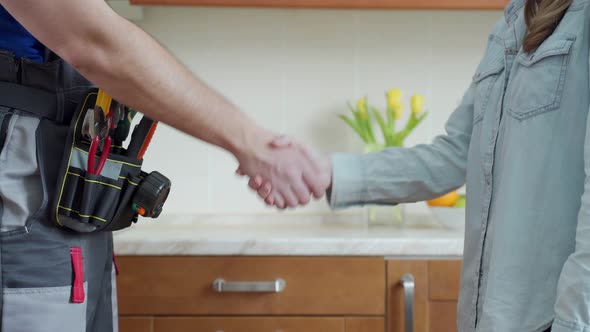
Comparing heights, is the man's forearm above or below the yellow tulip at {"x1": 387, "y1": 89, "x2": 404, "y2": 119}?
above

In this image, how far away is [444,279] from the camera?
176 cm

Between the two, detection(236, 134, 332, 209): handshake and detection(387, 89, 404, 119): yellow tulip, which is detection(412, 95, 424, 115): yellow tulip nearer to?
detection(387, 89, 404, 119): yellow tulip

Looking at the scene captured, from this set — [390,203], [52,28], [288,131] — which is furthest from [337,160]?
[288,131]

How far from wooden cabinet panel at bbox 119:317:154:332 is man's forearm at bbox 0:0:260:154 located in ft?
2.72

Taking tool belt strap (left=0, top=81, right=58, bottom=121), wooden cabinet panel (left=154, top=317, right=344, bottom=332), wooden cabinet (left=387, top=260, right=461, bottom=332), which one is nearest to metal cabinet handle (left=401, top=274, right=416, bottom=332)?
wooden cabinet (left=387, top=260, right=461, bottom=332)

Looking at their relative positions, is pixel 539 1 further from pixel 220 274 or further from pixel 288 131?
pixel 288 131

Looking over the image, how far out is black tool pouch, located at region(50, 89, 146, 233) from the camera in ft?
3.21

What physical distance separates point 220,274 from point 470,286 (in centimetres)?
84

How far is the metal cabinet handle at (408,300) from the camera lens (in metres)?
1.73

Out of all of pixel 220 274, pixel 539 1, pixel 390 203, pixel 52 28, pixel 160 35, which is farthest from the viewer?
pixel 160 35

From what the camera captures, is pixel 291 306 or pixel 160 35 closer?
pixel 291 306

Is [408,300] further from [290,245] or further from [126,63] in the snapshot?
[126,63]

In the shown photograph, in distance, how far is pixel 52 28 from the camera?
0.91 metres

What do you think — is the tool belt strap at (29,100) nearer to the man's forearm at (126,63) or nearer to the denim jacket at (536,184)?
the man's forearm at (126,63)
